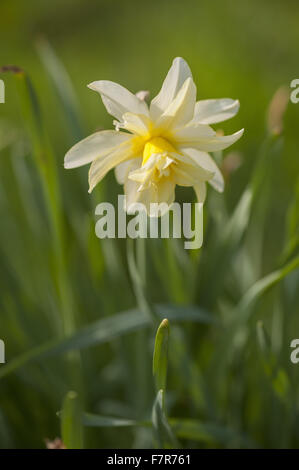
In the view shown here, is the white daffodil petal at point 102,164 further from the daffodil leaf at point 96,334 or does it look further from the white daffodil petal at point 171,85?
the daffodil leaf at point 96,334

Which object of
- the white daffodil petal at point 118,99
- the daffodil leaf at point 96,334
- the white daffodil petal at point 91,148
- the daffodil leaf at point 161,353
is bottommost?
the daffodil leaf at point 161,353

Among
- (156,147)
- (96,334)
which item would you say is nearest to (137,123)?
(156,147)

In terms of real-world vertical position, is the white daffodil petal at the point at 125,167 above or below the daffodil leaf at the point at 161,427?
above

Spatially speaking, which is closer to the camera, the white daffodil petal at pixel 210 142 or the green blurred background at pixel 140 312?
the white daffodil petal at pixel 210 142

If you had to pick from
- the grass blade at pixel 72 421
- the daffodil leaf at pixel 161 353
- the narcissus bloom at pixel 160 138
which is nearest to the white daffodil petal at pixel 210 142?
the narcissus bloom at pixel 160 138

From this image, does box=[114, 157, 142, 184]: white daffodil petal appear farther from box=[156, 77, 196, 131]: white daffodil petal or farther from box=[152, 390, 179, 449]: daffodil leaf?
box=[152, 390, 179, 449]: daffodil leaf

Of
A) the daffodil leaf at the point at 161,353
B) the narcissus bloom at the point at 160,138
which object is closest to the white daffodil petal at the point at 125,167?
the narcissus bloom at the point at 160,138

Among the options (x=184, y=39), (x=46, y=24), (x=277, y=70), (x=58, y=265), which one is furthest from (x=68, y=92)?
(x=46, y=24)
